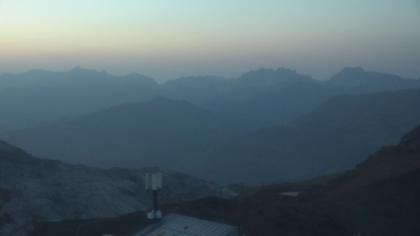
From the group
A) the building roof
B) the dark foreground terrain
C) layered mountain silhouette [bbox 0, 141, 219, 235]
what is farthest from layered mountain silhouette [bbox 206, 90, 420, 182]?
the building roof

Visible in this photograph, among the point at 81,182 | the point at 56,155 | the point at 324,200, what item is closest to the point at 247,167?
the point at 56,155

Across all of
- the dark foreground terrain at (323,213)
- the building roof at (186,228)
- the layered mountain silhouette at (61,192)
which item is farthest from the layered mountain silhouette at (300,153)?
the building roof at (186,228)

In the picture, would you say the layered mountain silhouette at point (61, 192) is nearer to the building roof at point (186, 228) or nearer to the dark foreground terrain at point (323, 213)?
the dark foreground terrain at point (323, 213)

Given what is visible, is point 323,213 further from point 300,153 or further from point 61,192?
point 300,153

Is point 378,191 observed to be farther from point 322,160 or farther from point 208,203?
point 322,160

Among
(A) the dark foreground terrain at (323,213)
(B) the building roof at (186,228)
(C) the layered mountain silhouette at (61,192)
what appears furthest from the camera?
(C) the layered mountain silhouette at (61,192)

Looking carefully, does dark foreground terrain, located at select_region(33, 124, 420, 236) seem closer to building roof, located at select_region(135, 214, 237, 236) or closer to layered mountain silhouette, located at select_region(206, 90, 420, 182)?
building roof, located at select_region(135, 214, 237, 236)

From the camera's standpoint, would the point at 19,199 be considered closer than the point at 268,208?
No
